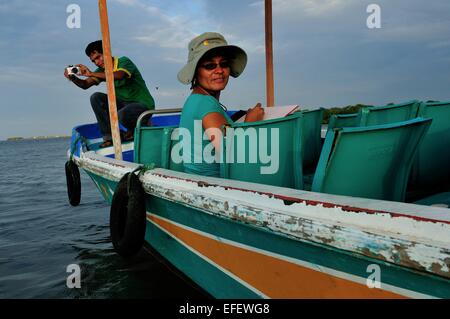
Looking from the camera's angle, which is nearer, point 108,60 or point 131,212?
point 131,212

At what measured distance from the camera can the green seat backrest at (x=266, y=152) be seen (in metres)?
2.16

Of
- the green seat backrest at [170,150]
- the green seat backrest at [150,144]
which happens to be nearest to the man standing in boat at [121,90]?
the green seat backrest at [150,144]

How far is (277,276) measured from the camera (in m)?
1.81

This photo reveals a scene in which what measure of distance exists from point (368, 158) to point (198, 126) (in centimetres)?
120

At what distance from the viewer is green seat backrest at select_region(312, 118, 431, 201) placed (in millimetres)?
1747

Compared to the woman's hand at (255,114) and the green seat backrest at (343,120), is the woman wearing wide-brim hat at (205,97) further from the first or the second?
the green seat backrest at (343,120)

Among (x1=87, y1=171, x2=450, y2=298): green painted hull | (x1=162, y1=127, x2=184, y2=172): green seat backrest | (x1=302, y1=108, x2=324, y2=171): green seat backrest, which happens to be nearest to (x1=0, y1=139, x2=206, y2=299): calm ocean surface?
(x1=87, y1=171, x2=450, y2=298): green painted hull

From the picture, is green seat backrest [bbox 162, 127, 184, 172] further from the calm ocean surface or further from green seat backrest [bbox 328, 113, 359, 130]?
green seat backrest [bbox 328, 113, 359, 130]

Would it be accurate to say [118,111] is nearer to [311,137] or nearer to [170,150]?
[170,150]

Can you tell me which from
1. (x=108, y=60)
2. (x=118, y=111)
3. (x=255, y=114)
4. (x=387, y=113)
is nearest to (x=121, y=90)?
(x=118, y=111)

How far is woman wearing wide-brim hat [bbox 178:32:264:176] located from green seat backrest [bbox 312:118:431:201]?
859 millimetres

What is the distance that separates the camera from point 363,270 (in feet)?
4.43
